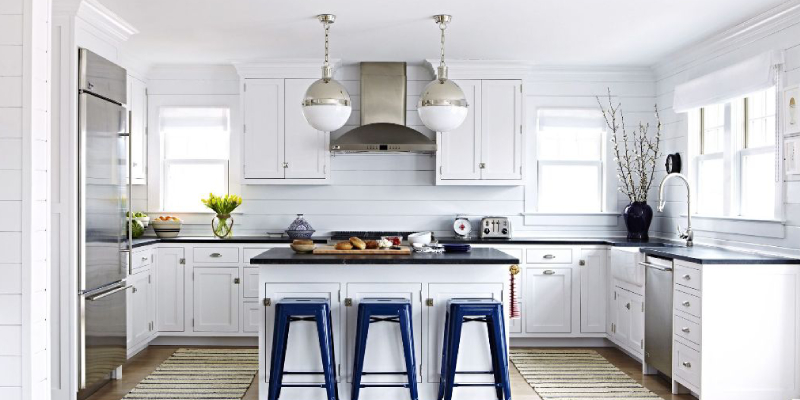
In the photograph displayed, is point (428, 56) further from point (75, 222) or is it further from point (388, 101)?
point (75, 222)

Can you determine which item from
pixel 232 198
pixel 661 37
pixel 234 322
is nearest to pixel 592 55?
pixel 661 37

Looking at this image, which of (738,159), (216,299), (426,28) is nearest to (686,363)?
(738,159)

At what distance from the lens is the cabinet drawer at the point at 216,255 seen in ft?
19.2

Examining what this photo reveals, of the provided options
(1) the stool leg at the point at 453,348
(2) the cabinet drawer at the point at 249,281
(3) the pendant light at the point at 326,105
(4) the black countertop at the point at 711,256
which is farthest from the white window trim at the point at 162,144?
(4) the black countertop at the point at 711,256

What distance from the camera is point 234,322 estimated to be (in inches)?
233

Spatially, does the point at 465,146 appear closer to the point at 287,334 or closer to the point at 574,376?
the point at 574,376

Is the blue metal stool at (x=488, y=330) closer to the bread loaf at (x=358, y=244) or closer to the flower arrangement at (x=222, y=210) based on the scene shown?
the bread loaf at (x=358, y=244)

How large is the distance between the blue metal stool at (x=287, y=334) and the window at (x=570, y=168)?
10.5ft

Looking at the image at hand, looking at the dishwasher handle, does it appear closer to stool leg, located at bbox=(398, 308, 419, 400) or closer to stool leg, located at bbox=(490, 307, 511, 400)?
stool leg, located at bbox=(490, 307, 511, 400)

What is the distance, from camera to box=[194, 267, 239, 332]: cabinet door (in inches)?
231

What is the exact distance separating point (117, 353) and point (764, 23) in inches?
196

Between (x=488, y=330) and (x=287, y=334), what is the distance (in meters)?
1.19

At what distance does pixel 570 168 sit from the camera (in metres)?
6.49

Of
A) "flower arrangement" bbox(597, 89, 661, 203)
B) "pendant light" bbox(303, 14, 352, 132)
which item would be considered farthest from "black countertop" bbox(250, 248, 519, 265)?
"flower arrangement" bbox(597, 89, 661, 203)
